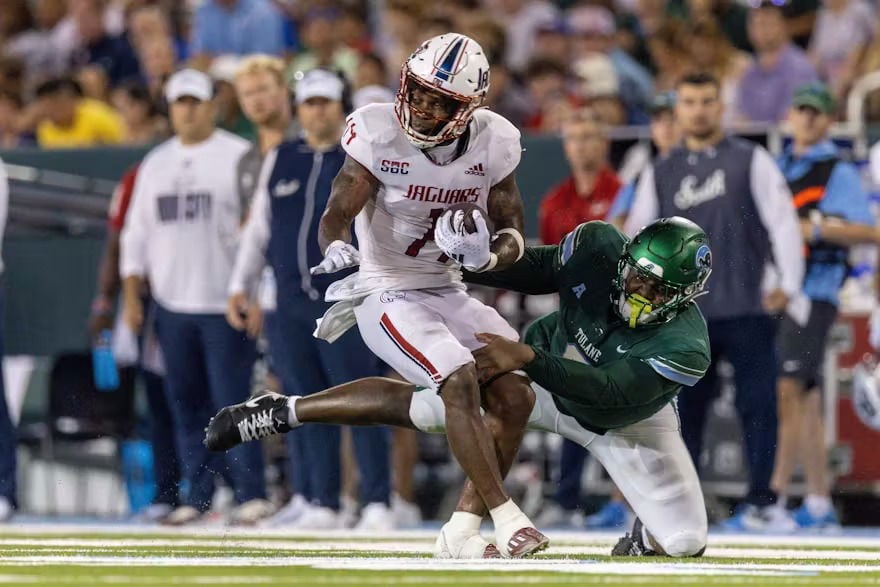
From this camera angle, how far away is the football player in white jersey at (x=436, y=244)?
579 cm

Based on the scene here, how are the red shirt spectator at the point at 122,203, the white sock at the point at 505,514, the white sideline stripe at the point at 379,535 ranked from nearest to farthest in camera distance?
the white sock at the point at 505,514 → the white sideline stripe at the point at 379,535 → the red shirt spectator at the point at 122,203

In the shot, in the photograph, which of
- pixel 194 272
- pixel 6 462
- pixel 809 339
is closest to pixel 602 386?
pixel 809 339

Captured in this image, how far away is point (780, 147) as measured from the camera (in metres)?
9.77

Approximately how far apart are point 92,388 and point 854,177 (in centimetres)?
442

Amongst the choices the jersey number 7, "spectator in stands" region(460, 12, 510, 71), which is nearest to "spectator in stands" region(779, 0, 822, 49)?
"spectator in stands" region(460, 12, 510, 71)

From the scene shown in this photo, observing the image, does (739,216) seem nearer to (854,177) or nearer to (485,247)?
(854,177)

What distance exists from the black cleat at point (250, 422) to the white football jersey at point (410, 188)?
52cm

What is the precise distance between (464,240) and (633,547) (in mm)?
1459

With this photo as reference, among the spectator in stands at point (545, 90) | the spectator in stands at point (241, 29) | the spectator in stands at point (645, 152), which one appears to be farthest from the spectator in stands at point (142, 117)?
the spectator in stands at point (645, 152)

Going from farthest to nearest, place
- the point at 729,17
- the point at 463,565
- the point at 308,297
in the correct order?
the point at 729,17 < the point at 308,297 < the point at 463,565

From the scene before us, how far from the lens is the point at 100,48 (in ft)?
44.4

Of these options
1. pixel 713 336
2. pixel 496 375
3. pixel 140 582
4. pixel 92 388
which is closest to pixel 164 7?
pixel 92 388

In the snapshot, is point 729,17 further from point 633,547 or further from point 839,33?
point 633,547

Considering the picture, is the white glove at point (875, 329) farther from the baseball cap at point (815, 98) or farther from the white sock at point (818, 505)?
the baseball cap at point (815, 98)
